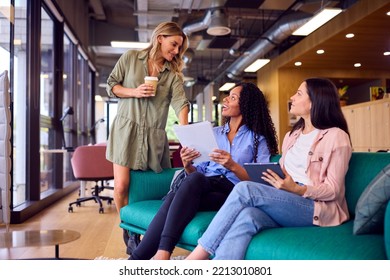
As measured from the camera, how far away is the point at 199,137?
1844mm

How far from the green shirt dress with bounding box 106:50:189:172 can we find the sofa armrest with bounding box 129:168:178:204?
35 millimetres

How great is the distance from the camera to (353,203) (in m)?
1.75

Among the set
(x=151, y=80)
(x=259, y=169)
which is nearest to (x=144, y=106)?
(x=151, y=80)

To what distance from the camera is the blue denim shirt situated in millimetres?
2053

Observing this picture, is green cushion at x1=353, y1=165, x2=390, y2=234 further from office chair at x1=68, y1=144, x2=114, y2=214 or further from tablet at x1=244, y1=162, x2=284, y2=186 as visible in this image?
office chair at x1=68, y1=144, x2=114, y2=214

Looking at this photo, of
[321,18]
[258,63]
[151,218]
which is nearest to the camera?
[151,218]

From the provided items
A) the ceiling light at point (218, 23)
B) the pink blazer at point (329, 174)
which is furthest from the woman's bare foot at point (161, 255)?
the ceiling light at point (218, 23)

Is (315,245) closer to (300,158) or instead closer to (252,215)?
(252,215)

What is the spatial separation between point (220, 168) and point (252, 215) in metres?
0.61

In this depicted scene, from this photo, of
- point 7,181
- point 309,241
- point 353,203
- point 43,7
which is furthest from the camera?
point 43,7

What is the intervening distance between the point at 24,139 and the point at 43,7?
1738mm

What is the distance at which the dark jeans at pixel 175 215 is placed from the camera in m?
1.69
